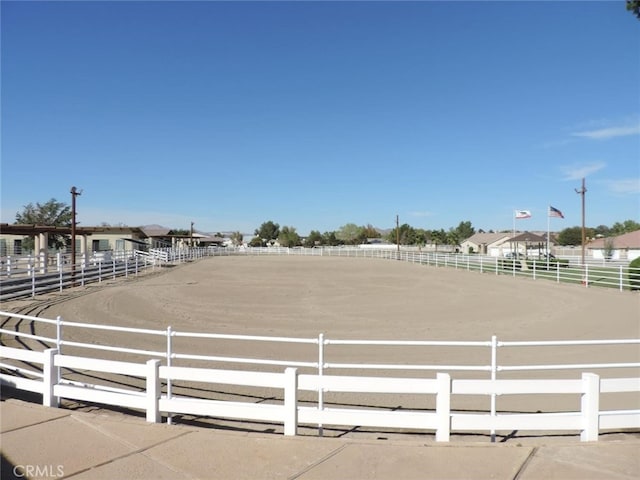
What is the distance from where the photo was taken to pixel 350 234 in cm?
16975

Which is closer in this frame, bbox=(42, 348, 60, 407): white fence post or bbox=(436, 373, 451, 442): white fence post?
bbox=(436, 373, 451, 442): white fence post

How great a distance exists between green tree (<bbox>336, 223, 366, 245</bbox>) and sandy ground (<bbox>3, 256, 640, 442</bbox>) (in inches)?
5699

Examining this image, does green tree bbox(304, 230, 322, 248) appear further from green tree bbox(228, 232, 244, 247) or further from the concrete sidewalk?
the concrete sidewalk

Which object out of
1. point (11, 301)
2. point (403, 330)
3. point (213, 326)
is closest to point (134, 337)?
point (213, 326)

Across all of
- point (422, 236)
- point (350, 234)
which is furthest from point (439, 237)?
point (350, 234)

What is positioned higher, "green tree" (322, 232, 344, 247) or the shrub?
"green tree" (322, 232, 344, 247)

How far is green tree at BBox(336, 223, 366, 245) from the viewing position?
169625 millimetres

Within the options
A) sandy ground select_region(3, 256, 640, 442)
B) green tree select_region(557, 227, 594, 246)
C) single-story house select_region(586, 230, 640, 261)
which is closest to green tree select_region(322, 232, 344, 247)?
green tree select_region(557, 227, 594, 246)

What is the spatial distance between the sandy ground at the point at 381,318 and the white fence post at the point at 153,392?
176 centimetres

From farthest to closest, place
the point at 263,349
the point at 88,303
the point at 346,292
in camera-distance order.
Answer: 1. the point at 346,292
2. the point at 88,303
3. the point at 263,349

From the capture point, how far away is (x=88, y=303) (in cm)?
1675

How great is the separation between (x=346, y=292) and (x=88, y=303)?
1146 centimetres

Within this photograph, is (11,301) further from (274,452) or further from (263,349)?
(274,452)

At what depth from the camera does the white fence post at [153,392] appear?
17.1 ft
